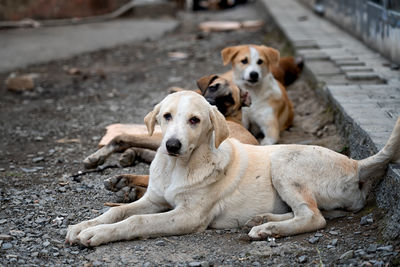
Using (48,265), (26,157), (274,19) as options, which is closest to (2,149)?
(26,157)

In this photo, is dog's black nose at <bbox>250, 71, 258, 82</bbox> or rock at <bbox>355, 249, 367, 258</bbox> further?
dog's black nose at <bbox>250, 71, 258, 82</bbox>

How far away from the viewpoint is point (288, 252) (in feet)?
12.4

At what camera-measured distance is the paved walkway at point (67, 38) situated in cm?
1143

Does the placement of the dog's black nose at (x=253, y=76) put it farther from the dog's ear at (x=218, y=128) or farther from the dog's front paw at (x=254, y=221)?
the dog's front paw at (x=254, y=221)

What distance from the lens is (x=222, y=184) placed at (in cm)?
425

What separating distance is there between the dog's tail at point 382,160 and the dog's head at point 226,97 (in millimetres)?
2231

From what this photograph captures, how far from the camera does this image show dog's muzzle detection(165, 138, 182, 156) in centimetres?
387

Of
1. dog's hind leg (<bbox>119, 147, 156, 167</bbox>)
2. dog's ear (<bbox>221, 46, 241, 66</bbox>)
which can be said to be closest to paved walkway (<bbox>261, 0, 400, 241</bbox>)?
dog's ear (<bbox>221, 46, 241, 66</bbox>)

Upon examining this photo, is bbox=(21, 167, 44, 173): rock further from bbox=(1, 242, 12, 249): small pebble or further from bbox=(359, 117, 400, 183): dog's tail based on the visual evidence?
bbox=(359, 117, 400, 183): dog's tail

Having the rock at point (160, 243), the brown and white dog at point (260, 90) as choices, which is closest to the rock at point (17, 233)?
the rock at point (160, 243)

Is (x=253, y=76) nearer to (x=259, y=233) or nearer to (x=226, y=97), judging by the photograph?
(x=226, y=97)

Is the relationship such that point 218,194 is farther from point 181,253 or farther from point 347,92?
point 347,92

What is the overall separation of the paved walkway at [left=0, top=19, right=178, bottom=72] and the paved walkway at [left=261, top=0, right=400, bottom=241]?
3725 mm

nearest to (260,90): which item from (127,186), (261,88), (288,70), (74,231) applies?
(261,88)
